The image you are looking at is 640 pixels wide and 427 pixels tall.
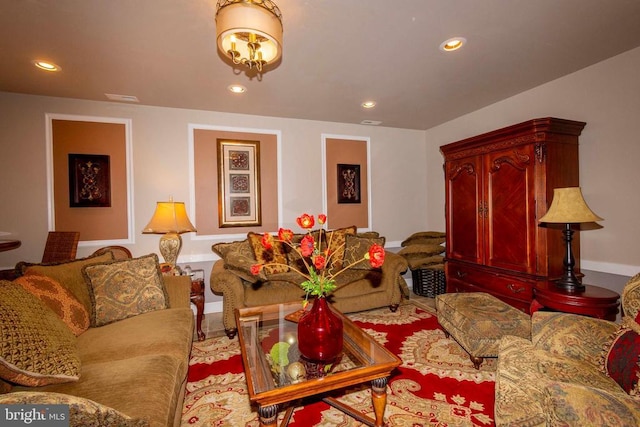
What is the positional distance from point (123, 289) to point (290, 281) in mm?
1489

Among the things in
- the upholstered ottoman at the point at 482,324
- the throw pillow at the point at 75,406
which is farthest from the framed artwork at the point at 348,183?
the throw pillow at the point at 75,406

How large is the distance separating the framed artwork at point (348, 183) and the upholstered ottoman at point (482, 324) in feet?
7.23

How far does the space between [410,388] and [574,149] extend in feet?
8.62

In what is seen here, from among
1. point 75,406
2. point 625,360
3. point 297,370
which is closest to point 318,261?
point 297,370

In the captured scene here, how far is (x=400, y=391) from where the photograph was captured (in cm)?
198

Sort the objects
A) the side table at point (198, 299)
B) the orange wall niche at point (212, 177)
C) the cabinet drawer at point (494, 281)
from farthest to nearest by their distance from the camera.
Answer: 1. the orange wall niche at point (212, 177)
2. the side table at point (198, 299)
3. the cabinet drawer at point (494, 281)

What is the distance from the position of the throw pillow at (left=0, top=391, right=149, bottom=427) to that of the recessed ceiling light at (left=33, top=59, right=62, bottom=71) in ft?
9.44

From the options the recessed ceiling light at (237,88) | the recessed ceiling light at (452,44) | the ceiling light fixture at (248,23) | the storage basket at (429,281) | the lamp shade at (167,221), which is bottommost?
the storage basket at (429,281)

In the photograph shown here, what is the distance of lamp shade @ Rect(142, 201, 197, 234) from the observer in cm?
294

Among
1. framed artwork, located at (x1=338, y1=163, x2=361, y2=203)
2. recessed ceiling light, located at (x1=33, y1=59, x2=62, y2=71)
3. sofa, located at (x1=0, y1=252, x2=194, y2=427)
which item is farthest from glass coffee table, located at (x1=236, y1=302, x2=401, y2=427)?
recessed ceiling light, located at (x1=33, y1=59, x2=62, y2=71)

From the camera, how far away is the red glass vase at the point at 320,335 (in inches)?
59.9

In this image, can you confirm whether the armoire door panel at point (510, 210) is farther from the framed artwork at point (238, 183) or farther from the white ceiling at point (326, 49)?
the framed artwork at point (238, 183)

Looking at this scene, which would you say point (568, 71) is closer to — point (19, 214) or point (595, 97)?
point (595, 97)

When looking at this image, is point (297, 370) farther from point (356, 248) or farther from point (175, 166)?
point (175, 166)
